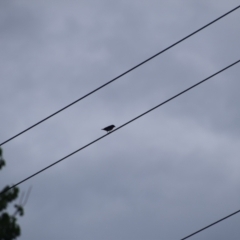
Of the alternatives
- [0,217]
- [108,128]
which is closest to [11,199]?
[0,217]

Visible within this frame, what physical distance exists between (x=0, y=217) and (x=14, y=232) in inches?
30.9

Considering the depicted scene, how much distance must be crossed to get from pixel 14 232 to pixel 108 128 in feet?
17.0

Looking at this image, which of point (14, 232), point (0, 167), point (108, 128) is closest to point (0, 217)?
point (14, 232)

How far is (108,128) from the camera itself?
18.8m

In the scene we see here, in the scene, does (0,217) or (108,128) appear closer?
(0,217)

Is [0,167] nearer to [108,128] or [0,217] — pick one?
[0,217]

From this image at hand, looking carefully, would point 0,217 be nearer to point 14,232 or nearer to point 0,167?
point 14,232

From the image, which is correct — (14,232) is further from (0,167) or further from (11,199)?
(0,167)

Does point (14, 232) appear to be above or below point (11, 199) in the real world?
below

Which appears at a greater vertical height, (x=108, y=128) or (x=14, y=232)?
(x=108, y=128)

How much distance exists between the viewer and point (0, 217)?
17594 millimetres

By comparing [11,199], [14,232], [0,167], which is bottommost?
[14,232]

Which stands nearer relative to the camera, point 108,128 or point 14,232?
point 14,232

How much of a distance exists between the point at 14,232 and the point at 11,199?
52.2 inches
